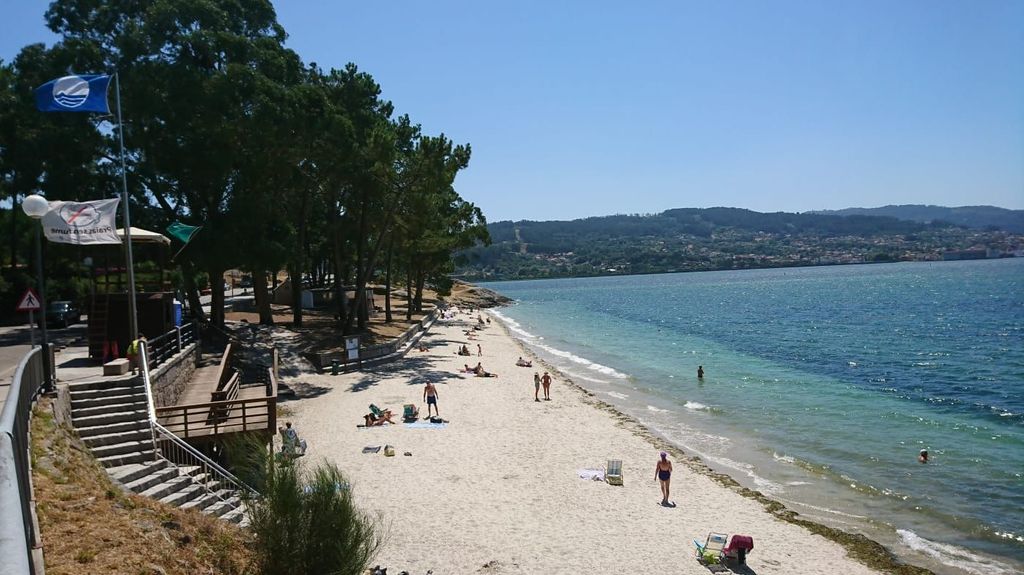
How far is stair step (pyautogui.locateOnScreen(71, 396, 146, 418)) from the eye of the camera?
39.9ft

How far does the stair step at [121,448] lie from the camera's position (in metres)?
11.1

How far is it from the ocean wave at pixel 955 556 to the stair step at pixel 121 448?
15091mm

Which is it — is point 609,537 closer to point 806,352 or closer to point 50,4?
point 50,4

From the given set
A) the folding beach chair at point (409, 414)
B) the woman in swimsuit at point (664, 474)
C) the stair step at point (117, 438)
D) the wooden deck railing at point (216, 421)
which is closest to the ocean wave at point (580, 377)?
the folding beach chair at point (409, 414)

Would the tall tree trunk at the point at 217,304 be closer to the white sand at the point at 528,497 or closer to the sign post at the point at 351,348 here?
the sign post at the point at 351,348

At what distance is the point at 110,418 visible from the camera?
12203mm

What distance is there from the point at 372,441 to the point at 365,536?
11.9 m

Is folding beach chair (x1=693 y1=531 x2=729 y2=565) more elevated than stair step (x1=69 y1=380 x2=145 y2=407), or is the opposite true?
stair step (x1=69 y1=380 x2=145 y2=407)

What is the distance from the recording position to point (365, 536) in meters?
8.42

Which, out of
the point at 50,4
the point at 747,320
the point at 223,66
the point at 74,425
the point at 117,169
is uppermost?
the point at 50,4

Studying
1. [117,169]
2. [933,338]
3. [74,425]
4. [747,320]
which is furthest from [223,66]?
[747,320]

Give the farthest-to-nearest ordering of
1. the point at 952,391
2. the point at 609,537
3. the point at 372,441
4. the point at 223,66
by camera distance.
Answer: the point at 952,391, the point at 223,66, the point at 372,441, the point at 609,537

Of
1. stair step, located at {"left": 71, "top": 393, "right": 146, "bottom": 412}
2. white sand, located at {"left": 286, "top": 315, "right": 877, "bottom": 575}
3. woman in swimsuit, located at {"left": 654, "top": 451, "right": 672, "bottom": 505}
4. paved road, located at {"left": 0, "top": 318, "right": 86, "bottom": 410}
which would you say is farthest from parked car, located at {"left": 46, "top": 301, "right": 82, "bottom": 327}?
woman in swimsuit, located at {"left": 654, "top": 451, "right": 672, "bottom": 505}

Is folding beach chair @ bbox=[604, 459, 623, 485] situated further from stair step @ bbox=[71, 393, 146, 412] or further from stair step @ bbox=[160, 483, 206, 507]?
stair step @ bbox=[71, 393, 146, 412]
